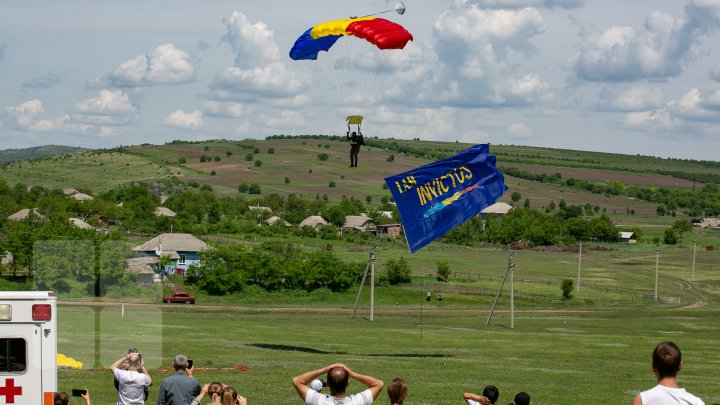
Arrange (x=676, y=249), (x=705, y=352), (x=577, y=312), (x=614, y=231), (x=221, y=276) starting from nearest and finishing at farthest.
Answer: (x=705, y=352)
(x=577, y=312)
(x=221, y=276)
(x=676, y=249)
(x=614, y=231)

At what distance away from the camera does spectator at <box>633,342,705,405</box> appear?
1002 centimetres

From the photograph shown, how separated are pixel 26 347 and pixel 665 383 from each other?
9639mm

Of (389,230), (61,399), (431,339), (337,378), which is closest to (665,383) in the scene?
(337,378)

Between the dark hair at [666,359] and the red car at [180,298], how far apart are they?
2858 inches

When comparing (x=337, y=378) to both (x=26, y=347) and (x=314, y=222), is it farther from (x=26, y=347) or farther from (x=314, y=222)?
(x=314, y=222)

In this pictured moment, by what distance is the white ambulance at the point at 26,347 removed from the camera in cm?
1532

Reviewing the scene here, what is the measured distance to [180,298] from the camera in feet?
266

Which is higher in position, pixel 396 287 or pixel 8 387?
pixel 8 387

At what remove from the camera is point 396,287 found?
96875 millimetres

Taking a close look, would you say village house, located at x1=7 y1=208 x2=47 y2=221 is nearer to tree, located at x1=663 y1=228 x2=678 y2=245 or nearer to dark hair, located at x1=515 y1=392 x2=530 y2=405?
tree, located at x1=663 y1=228 x2=678 y2=245

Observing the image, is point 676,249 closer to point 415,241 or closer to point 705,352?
point 705,352

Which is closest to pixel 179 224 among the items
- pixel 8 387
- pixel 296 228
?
pixel 296 228

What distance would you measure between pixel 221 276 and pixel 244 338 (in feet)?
148

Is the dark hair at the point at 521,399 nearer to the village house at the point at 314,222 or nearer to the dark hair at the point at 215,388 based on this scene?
the dark hair at the point at 215,388
